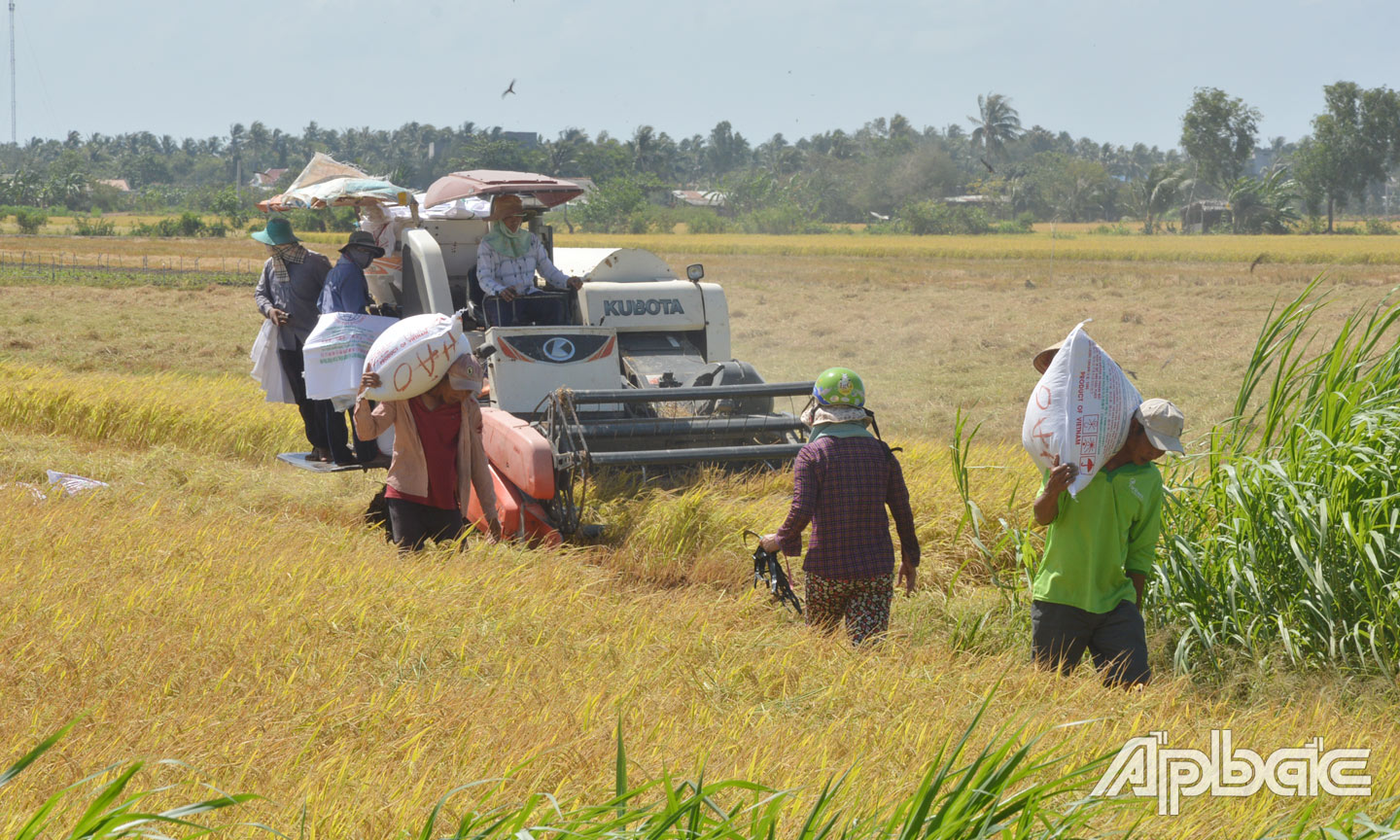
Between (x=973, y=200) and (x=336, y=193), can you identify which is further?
(x=973, y=200)

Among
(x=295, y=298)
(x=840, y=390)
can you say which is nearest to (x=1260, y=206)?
(x=295, y=298)

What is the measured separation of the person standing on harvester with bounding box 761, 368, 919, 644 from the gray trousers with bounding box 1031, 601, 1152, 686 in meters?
0.66

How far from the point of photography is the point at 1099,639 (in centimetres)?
404

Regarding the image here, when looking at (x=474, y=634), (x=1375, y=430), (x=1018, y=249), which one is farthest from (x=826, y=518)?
(x=1018, y=249)

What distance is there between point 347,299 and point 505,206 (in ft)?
4.42

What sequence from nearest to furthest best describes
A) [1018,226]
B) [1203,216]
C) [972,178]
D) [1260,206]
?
[1260,206], [1203,216], [1018,226], [972,178]

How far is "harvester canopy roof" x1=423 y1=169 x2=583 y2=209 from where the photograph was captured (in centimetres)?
824

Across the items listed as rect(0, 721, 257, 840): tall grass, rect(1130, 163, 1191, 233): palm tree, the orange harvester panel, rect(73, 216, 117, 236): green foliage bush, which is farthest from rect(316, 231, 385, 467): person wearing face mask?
rect(1130, 163, 1191, 233): palm tree

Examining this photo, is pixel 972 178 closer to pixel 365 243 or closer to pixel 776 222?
pixel 776 222

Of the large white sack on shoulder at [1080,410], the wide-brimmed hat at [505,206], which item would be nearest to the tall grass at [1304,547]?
the large white sack on shoulder at [1080,410]

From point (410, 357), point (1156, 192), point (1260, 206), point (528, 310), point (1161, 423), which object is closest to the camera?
point (1161, 423)

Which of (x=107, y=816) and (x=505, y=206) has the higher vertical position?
(x=505, y=206)

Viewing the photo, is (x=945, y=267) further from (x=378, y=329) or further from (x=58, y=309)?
(x=378, y=329)

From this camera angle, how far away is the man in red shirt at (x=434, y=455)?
5.58 meters
